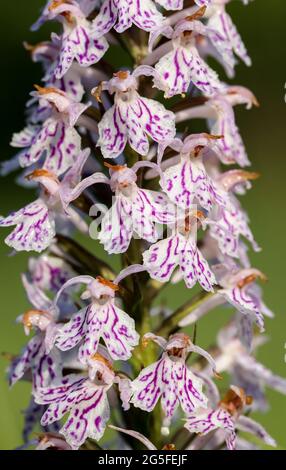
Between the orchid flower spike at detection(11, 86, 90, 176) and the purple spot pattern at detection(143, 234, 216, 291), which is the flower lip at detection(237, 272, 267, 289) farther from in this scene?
the orchid flower spike at detection(11, 86, 90, 176)

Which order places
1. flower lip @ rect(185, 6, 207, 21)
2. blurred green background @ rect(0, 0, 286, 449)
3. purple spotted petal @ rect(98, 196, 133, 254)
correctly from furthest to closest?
blurred green background @ rect(0, 0, 286, 449)
flower lip @ rect(185, 6, 207, 21)
purple spotted petal @ rect(98, 196, 133, 254)

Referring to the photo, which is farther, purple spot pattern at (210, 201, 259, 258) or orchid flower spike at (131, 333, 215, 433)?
purple spot pattern at (210, 201, 259, 258)

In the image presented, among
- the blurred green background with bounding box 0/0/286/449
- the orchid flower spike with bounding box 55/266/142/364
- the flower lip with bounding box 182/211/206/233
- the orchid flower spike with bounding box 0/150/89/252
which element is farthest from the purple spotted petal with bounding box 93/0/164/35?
the blurred green background with bounding box 0/0/286/449

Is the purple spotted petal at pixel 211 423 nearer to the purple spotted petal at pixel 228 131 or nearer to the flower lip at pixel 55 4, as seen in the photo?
the purple spotted petal at pixel 228 131

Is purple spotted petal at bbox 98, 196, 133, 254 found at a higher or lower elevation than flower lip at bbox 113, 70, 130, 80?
lower

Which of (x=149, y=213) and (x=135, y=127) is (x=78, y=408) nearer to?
(x=149, y=213)

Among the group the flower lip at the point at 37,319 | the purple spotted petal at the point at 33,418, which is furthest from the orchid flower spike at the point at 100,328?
the purple spotted petal at the point at 33,418

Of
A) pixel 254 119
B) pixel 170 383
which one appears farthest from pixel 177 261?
pixel 254 119

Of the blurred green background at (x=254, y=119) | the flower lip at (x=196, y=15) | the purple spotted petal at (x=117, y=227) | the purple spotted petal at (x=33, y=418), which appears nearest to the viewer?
the purple spotted petal at (x=117, y=227)

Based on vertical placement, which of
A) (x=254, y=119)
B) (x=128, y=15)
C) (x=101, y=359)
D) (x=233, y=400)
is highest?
(x=128, y=15)

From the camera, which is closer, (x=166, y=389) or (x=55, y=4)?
(x=166, y=389)
